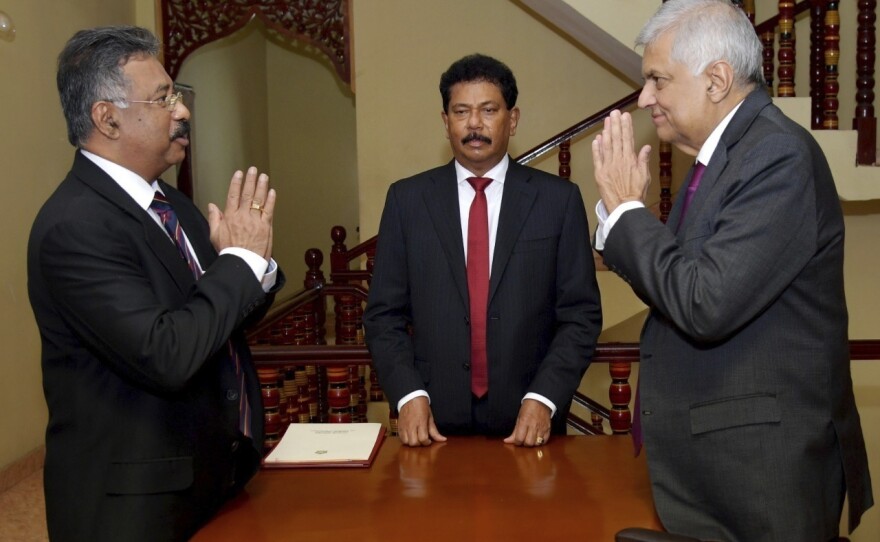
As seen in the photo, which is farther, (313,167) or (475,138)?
(313,167)

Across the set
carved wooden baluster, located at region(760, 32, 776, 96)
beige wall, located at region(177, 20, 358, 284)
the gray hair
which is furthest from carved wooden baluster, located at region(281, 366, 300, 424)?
beige wall, located at region(177, 20, 358, 284)

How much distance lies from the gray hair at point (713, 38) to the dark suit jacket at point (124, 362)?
0.99 meters

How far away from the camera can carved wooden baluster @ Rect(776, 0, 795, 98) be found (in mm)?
4648

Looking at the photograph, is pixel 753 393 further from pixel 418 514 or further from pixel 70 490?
pixel 70 490

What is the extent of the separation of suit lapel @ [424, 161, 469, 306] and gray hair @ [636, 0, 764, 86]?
922 mm

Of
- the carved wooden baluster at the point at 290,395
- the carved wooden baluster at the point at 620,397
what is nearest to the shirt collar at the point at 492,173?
the carved wooden baluster at the point at 620,397

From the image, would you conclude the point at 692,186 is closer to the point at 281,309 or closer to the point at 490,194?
the point at 490,194

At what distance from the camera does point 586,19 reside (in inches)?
211

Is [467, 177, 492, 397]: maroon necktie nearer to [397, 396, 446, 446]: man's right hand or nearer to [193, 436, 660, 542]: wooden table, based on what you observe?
[397, 396, 446, 446]: man's right hand

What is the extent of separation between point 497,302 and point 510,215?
27 cm

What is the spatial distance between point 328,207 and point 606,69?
14.2ft

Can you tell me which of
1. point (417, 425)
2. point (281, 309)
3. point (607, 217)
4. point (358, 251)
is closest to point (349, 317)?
point (358, 251)

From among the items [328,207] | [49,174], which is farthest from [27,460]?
[328,207]

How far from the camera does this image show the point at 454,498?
65.2 inches
